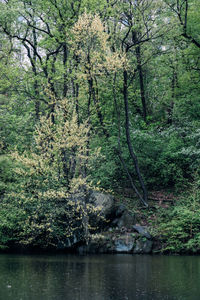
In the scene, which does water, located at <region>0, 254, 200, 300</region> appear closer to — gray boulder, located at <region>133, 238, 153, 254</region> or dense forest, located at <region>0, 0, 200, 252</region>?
gray boulder, located at <region>133, 238, 153, 254</region>

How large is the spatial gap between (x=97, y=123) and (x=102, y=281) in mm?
15134

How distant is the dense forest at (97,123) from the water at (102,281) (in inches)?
154

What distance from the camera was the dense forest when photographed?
15859 millimetres

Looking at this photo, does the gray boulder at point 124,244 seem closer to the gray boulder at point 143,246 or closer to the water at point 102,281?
the gray boulder at point 143,246

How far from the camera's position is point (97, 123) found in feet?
74.9

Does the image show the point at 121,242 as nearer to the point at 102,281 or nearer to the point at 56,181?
the point at 56,181

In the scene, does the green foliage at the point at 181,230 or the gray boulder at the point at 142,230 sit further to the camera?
the gray boulder at the point at 142,230

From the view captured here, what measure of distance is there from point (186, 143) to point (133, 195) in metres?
4.30

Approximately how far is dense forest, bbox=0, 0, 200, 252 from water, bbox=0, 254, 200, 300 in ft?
12.9

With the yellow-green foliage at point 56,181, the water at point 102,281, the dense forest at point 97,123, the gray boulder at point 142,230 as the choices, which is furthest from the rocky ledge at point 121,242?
the water at point 102,281

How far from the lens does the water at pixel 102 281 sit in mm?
6926

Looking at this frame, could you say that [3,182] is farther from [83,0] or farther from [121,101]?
[83,0]

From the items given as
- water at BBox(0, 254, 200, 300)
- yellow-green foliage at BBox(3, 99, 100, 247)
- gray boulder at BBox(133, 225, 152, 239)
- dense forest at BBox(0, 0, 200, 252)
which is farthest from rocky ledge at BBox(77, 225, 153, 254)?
water at BBox(0, 254, 200, 300)

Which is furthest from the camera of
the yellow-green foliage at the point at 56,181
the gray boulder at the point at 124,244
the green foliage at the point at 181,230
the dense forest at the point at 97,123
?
the dense forest at the point at 97,123
